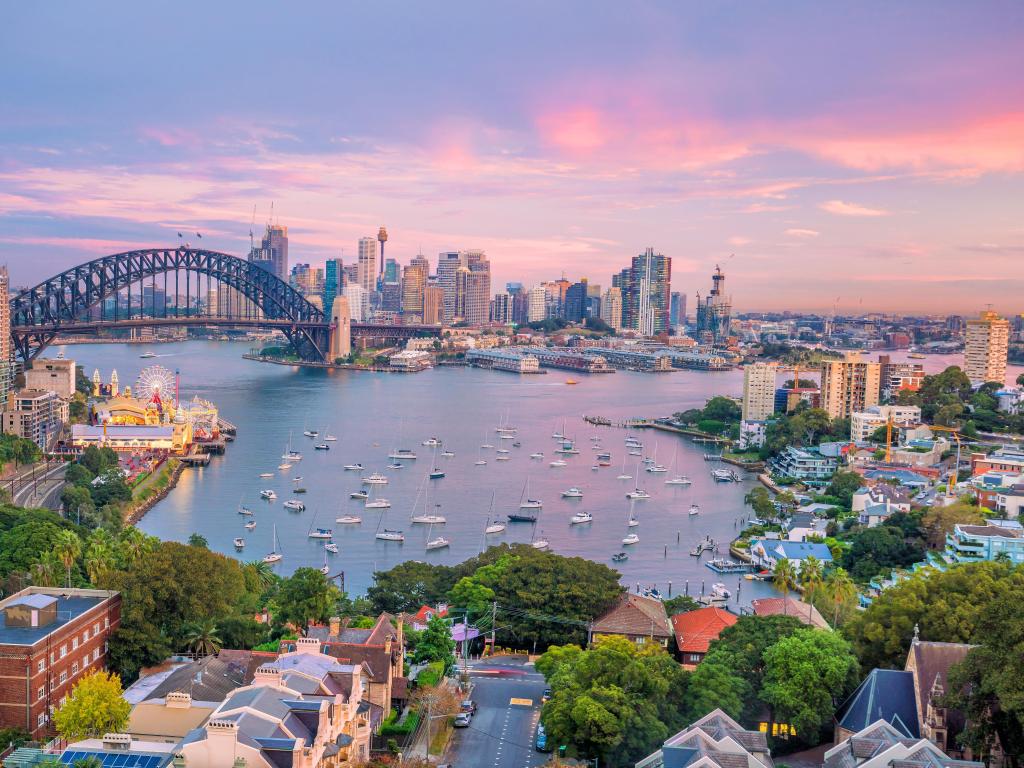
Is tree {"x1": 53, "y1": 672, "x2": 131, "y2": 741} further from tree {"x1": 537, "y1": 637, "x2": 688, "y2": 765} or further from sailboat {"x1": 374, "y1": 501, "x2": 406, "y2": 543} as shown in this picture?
sailboat {"x1": 374, "y1": 501, "x2": 406, "y2": 543}

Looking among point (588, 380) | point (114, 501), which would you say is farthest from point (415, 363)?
point (114, 501)

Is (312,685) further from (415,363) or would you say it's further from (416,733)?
(415,363)

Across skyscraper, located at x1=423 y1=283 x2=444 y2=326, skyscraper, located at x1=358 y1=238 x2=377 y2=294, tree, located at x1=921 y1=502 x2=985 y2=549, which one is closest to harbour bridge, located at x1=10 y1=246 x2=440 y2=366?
skyscraper, located at x1=423 y1=283 x2=444 y2=326

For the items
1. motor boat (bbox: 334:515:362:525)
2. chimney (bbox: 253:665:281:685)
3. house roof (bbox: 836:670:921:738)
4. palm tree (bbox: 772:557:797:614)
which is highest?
chimney (bbox: 253:665:281:685)

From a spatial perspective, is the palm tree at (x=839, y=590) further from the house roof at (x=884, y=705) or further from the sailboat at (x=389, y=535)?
the sailboat at (x=389, y=535)

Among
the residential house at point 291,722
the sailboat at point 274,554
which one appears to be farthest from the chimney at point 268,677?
the sailboat at point 274,554

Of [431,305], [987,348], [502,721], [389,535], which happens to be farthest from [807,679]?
[431,305]
